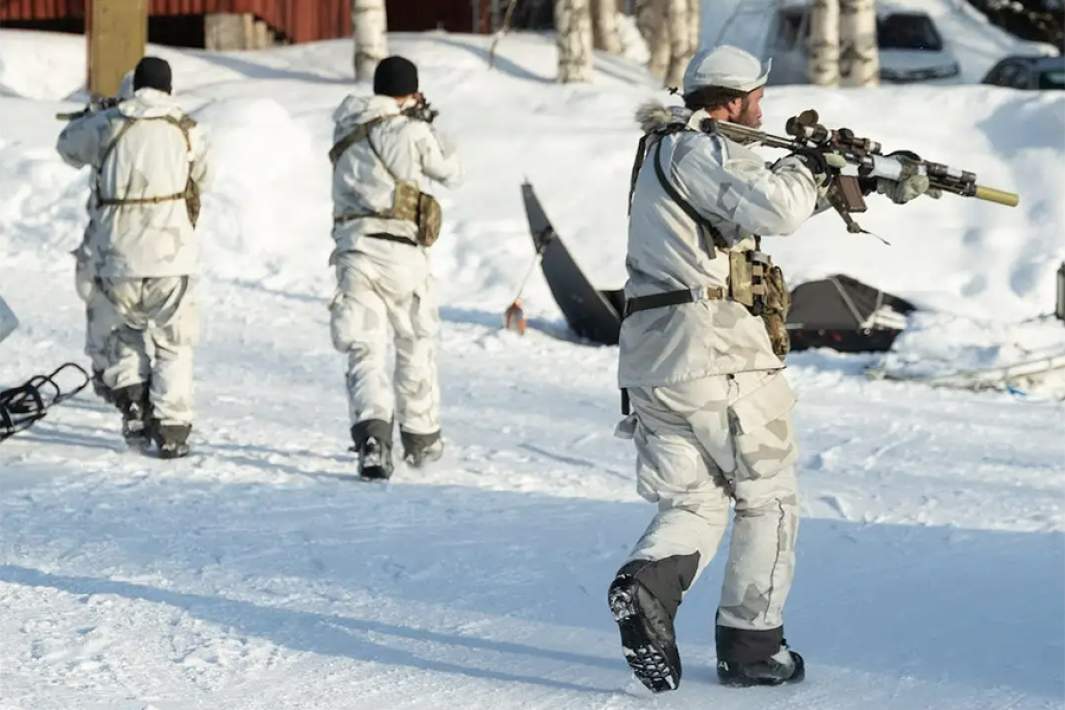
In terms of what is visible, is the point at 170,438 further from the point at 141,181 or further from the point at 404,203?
the point at 404,203

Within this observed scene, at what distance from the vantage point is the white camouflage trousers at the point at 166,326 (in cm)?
801

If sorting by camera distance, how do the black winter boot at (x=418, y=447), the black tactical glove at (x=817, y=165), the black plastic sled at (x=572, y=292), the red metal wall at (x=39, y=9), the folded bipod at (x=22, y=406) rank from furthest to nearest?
the red metal wall at (x=39, y=9) < the black plastic sled at (x=572, y=292) < the folded bipod at (x=22, y=406) < the black winter boot at (x=418, y=447) < the black tactical glove at (x=817, y=165)

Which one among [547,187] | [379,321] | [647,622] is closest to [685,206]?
[647,622]

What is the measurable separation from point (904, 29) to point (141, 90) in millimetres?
18529

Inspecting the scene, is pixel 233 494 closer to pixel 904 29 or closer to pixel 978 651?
pixel 978 651

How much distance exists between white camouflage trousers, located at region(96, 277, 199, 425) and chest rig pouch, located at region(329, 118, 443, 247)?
2.77 ft

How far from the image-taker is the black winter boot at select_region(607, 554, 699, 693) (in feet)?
14.9

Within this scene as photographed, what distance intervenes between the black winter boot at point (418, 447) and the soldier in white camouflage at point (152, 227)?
93cm

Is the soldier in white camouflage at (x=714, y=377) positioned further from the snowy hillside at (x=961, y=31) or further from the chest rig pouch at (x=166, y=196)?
the snowy hillside at (x=961, y=31)

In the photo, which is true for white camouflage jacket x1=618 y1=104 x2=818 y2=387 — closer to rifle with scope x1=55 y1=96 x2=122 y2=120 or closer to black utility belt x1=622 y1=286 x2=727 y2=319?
black utility belt x1=622 y1=286 x2=727 y2=319

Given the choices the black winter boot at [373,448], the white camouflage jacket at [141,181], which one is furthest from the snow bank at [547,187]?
the white camouflage jacket at [141,181]

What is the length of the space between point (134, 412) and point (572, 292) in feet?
13.8

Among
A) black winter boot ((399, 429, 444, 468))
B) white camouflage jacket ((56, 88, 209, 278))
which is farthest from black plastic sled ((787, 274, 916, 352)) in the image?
white camouflage jacket ((56, 88, 209, 278))

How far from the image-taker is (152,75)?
7867 millimetres
